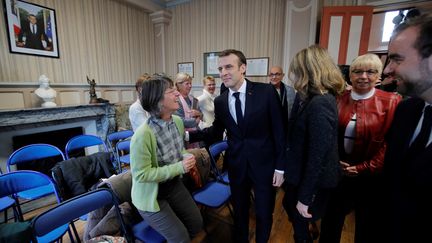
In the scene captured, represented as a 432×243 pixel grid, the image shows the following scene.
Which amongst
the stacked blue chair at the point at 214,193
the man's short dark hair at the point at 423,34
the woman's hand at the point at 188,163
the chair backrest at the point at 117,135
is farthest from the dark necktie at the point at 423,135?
the chair backrest at the point at 117,135

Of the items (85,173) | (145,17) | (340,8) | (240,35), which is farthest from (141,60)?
(340,8)

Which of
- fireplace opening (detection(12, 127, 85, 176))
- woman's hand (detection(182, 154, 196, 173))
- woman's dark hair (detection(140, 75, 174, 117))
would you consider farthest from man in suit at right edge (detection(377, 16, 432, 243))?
fireplace opening (detection(12, 127, 85, 176))

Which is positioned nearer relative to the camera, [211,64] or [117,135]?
[117,135]

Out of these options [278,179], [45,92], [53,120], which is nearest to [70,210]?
[278,179]

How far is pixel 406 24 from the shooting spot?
76 centimetres

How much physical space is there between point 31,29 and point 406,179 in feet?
16.2

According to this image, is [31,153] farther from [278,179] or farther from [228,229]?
[278,179]

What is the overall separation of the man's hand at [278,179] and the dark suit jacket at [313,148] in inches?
7.2

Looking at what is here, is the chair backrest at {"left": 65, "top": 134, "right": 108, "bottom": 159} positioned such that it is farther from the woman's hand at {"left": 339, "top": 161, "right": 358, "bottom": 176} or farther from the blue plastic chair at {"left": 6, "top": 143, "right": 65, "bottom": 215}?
the woman's hand at {"left": 339, "top": 161, "right": 358, "bottom": 176}

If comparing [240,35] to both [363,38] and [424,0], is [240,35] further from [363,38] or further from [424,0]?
[424,0]

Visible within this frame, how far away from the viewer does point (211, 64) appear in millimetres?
5086

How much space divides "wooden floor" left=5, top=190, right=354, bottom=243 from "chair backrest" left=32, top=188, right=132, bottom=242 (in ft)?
3.05

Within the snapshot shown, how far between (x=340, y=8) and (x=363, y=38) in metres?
0.62

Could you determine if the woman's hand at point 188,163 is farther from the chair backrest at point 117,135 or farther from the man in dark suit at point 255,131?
the chair backrest at point 117,135
